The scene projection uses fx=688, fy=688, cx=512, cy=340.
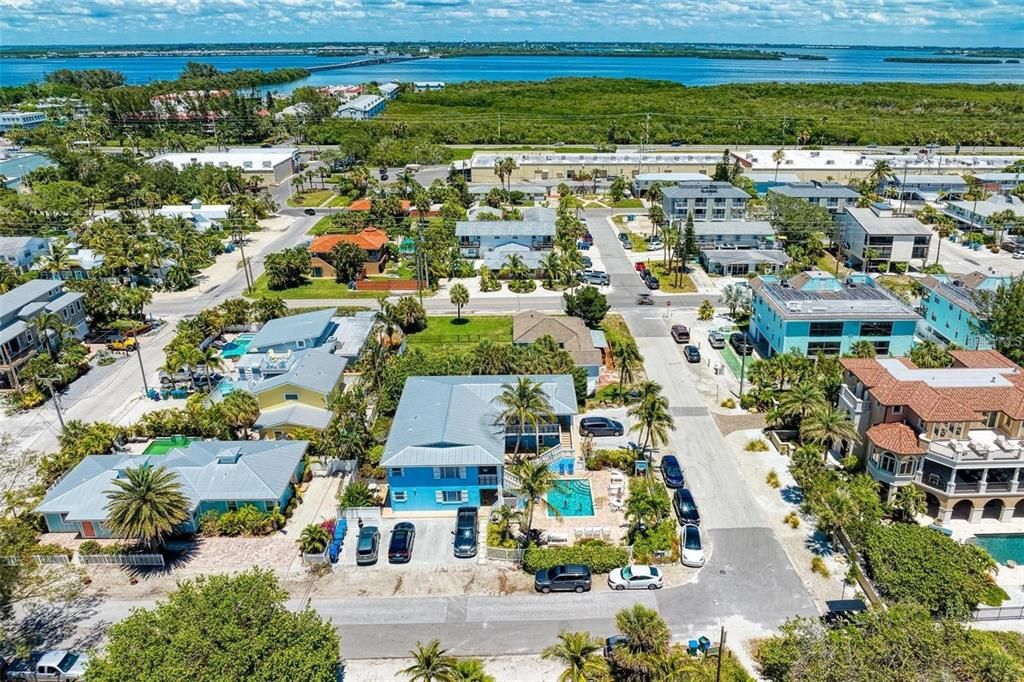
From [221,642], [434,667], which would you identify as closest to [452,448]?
[434,667]

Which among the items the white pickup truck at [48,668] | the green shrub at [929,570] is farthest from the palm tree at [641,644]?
the white pickup truck at [48,668]

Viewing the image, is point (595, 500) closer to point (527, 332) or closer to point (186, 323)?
point (527, 332)

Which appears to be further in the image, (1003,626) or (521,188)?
(521,188)

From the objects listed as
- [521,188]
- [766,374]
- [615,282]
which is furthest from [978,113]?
[766,374]

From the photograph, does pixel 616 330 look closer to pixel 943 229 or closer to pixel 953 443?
pixel 953 443

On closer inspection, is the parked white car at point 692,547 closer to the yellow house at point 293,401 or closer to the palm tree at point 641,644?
the palm tree at point 641,644
